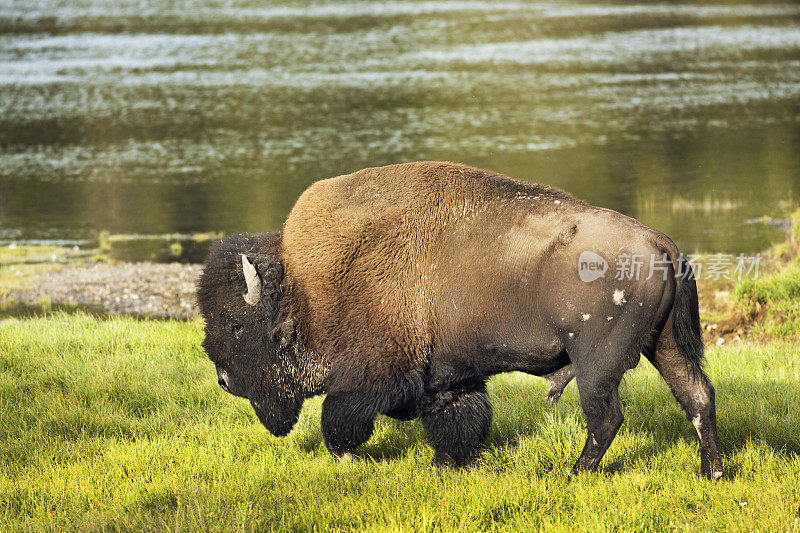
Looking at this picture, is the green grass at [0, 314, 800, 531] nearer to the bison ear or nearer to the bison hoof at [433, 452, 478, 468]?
the bison hoof at [433, 452, 478, 468]

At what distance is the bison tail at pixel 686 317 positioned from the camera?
501 cm

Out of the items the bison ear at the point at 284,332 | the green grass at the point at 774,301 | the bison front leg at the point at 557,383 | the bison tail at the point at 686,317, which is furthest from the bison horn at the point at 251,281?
the green grass at the point at 774,301

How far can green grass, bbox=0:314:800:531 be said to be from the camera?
478cm

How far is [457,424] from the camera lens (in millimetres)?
5590

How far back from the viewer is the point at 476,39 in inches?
1996

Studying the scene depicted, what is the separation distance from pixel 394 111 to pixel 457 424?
28363 mm

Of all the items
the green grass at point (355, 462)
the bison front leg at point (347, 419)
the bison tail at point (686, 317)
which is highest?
the bison tail at point (686, 317)

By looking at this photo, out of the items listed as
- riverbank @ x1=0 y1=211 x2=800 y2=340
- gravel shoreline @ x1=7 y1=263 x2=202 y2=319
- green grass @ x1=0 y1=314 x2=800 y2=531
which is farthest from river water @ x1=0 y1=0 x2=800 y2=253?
green grass @ x1=0 y1=314 x2=800 y2=531

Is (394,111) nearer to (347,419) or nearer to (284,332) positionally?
(284,332)

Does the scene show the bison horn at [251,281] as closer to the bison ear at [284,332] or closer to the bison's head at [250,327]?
the bison's head at [250,327]

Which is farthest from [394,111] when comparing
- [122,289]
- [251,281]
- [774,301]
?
[251,281]

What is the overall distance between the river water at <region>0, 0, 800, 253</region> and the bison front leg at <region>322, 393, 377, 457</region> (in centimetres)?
1174

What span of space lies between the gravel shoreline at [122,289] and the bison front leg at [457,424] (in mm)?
8239

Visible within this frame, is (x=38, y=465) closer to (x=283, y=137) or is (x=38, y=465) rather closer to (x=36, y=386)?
(x=36, y=386)
